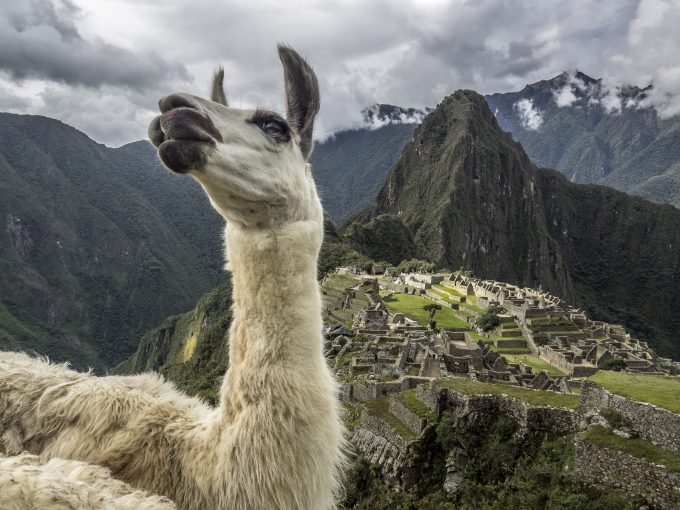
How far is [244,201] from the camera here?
1.64m

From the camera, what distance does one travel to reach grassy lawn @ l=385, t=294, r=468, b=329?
23891mm

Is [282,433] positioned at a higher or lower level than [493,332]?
lower

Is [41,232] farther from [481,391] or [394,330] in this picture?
[481,391]

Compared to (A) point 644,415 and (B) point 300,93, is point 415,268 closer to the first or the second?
(A) point 644,415

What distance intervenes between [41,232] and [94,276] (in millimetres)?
17576

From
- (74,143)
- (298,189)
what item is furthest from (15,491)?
(74,143)

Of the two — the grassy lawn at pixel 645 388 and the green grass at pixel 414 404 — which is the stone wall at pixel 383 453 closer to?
the green grass at pixel 414 404

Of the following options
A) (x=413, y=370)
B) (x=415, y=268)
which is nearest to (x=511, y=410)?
(x=413, y=370)

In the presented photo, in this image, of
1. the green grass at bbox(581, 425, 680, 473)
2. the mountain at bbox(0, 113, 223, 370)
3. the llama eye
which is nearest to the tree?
the green grass at bbox(581, 425, 680, 473)

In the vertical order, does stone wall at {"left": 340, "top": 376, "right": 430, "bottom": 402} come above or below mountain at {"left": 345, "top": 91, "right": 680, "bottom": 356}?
below

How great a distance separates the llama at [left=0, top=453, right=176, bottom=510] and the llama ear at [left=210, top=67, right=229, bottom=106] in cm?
Answer: 166

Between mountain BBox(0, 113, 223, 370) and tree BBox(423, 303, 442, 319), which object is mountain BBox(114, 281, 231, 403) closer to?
mountain BBox(0, 113, 223, 370)

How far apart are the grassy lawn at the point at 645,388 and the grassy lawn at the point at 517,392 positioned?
0.62 metres

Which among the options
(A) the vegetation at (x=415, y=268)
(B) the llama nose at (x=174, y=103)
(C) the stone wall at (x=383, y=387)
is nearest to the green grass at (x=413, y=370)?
(C) the stone wall at (x=383, y=387)
